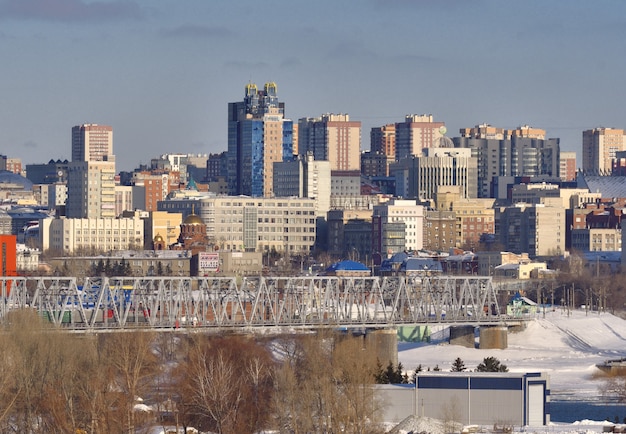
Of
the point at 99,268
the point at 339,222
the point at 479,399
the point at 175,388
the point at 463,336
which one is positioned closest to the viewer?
the point at 479,399

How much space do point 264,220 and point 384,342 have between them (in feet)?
329

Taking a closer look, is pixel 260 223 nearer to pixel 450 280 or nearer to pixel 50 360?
pixel 450 280

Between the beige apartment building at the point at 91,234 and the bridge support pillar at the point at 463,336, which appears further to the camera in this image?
the beige apartment building at the point at 91,234

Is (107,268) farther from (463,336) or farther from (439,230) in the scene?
(439,230)

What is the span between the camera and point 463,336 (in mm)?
103062

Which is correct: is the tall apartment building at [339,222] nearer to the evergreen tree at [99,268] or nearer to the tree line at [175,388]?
the evergreen tree at [99,268]

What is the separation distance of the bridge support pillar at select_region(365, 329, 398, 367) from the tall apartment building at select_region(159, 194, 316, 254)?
95862 mm

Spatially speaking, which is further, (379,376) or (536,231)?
(536,231)

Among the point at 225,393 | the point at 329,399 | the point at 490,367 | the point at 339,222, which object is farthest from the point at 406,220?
the point at 329,399

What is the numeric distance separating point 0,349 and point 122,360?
3.78 m

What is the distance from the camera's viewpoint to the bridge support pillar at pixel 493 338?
10238cm

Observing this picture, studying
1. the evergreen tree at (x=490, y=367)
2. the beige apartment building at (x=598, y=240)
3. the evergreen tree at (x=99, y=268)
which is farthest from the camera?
the beige apartment building at (x=598, y=240)

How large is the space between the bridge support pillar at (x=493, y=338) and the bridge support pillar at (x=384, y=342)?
6.13m

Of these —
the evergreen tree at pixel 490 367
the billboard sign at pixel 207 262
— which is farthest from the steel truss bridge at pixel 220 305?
the billboard sign at pixel 207 262
